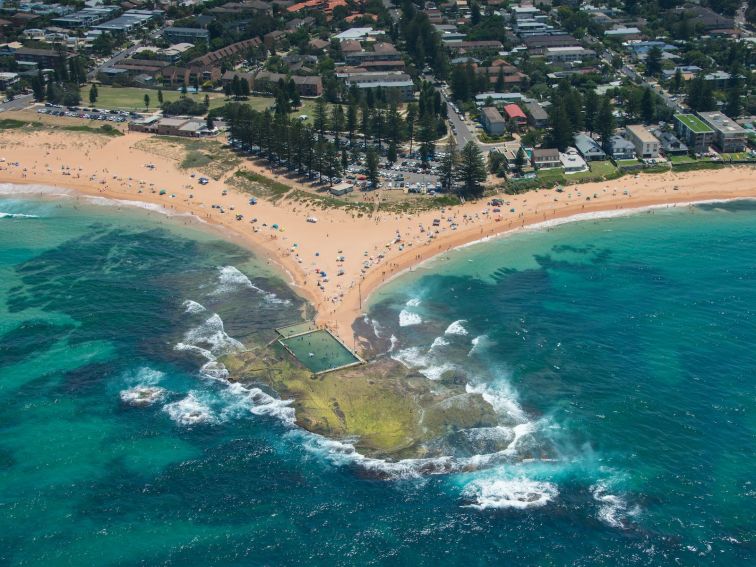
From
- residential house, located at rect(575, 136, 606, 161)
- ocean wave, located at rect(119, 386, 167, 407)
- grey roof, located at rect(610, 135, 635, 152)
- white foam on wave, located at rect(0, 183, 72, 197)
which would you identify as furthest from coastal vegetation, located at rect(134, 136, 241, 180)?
grey roof, located at rect(610, 135, 635, 152)

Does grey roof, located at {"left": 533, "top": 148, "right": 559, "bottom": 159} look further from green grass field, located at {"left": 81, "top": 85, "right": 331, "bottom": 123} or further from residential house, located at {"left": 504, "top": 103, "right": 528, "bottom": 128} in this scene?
green grass field, located at {"left": 81, "top": 85, "right": 331, "bottom": 123}

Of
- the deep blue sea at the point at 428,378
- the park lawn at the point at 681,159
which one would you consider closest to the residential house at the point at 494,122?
the park lawn at the point at 681,159

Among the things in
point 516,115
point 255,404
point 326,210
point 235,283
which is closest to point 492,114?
point 516,115

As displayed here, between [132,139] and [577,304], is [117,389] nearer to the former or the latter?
[577,304]

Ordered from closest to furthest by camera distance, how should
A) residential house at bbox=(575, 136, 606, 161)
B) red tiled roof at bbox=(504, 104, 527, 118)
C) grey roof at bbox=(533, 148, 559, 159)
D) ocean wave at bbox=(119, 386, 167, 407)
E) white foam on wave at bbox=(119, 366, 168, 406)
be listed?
ocean wave at bbox=(119, 386, 167, 407) → white foam on wave at bbox=(119, 366, 168, 406) → grey roof at bbox=(533, 148, 559, 159) → residential house at bbox=(575, 136, 606, 161) → red tiled roof at bbox=(504, 104, 527, 118)

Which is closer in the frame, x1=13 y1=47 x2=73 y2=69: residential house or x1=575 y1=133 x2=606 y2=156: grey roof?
x1=575 y1=133 x2=606 y2=156: grey roof

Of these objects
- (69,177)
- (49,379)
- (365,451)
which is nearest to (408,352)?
(365,451)
